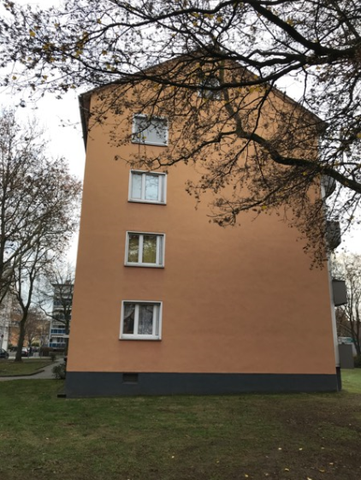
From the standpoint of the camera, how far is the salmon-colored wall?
13.7 meters

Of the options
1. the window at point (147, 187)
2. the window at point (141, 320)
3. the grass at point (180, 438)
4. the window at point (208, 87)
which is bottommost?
the grass at point (180, 438)

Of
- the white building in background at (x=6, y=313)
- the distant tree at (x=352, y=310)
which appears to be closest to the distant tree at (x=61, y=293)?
the white building in background at (x=6, y=313)

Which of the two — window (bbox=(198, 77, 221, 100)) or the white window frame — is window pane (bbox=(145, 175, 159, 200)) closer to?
the white window frame

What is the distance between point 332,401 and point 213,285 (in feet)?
17.6

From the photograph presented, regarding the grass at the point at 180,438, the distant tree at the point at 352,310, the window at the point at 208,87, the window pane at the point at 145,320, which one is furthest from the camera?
the distant tree at the point at 352,310

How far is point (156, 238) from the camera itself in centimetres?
1506

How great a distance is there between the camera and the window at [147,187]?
1530cm

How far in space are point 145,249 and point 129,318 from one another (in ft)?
8.41

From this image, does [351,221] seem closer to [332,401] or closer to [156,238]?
[332,401]

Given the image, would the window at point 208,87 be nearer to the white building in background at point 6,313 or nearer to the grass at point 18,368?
the grass at point 18,368

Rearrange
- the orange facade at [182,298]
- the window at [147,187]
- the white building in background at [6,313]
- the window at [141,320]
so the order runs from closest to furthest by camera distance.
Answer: the orange facade at [182,298] → the window at [141,320] → the window at [147,187] → the white building in background at [6,313]

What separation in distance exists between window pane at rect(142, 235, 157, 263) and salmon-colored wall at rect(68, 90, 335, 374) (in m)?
0.35

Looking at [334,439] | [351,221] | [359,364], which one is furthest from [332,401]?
[359,364]

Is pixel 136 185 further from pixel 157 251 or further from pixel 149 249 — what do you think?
pixel 157 251
